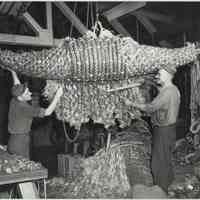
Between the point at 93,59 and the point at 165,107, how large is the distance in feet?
3.65

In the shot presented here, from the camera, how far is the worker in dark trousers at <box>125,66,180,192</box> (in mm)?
4219

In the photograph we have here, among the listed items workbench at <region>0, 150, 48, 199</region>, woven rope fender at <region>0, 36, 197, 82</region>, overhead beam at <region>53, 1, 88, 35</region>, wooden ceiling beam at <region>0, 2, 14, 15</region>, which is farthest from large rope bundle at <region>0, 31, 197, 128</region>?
overhead beam at <region>53, 1, 88, 35</region>

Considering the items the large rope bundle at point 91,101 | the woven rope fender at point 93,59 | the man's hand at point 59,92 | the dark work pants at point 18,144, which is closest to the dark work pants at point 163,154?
the large rope bundle at point 91,101

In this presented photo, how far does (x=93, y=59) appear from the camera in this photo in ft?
12.5

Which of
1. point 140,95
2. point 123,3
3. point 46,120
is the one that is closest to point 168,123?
point 140,95

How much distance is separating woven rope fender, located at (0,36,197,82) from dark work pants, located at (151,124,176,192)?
0.88 metres

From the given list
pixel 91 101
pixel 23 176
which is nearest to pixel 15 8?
pixel 91 101

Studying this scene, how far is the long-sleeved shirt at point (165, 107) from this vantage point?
4.19m

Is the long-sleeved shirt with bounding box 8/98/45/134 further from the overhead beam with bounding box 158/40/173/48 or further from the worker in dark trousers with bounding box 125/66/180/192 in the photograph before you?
the overhead beam with bounding box 158/40/173/48

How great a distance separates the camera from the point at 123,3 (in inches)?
210

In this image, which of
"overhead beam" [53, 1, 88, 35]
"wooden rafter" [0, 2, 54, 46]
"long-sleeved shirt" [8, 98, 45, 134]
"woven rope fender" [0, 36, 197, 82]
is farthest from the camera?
"overhead beam" [53, 1, 88, 35]

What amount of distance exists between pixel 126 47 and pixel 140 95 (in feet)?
2.28

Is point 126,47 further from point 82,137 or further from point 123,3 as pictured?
point 82,137

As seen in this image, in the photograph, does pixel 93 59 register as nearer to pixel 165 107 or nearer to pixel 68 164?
pixel 165 107
